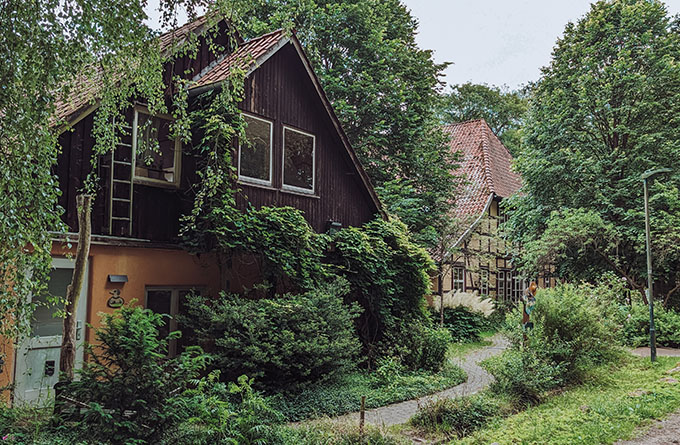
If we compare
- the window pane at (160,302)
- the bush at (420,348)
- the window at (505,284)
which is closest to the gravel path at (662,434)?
the bush at (420,348)

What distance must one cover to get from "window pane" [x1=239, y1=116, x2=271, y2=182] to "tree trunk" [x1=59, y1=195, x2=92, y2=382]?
3.94 meters

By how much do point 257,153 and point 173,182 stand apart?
1.88 metres

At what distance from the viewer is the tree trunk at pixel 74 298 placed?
623 centimetres

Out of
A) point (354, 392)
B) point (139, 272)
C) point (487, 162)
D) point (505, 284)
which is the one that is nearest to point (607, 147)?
point (487, 162)

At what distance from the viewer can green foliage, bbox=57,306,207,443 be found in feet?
17.2

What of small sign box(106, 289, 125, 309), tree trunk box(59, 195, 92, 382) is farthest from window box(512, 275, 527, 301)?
tree trunk box(59, 195, 92, 382)

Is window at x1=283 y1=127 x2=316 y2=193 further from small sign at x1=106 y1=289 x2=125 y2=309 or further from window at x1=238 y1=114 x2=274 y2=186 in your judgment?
small sign at x1=106 y1=289 x2=125 y2=309

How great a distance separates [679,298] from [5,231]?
2048 centimetres

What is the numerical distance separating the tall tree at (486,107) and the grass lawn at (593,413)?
2524cm

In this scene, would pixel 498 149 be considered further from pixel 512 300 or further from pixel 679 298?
pixel 679 298

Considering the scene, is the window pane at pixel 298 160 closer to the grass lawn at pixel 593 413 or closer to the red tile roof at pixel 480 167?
the grass lawn at pixel 593 413

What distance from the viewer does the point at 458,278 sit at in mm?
23031

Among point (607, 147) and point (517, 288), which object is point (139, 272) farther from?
point (517, 288)

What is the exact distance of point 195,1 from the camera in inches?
224
